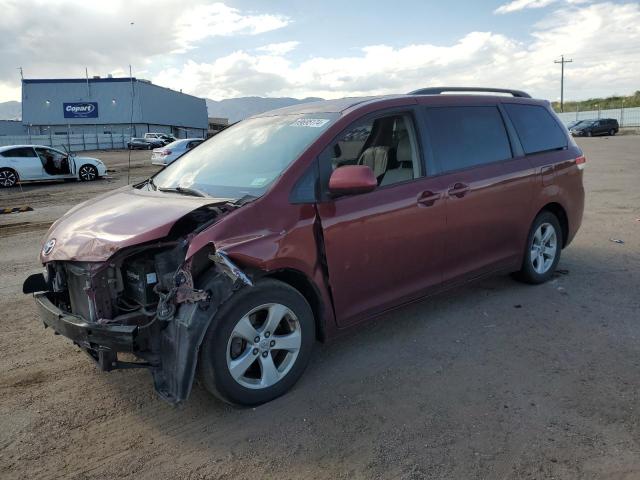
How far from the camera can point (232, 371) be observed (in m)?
3.16

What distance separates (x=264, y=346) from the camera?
129 inches

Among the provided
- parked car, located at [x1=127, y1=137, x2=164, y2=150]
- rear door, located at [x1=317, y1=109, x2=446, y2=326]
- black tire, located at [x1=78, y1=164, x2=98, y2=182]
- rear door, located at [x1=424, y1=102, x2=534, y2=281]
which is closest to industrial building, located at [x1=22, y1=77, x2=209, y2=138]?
parked car, located at [x1=127, y1=137, x2=164, y2=150]

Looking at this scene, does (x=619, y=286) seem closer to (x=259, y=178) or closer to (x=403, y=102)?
(x=403, y=102)

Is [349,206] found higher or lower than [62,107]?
lower

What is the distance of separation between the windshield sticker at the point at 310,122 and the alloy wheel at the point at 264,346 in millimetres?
1388

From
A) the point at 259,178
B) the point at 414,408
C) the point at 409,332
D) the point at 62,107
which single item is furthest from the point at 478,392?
the point at 62,107

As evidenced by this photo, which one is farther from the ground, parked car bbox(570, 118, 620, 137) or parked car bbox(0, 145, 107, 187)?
parked car bbox(570, 118, 620, 137)

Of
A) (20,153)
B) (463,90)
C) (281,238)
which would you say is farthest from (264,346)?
(20,153)

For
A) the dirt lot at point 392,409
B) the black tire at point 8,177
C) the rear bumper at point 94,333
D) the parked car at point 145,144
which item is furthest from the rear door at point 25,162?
the parked car at point 145,144

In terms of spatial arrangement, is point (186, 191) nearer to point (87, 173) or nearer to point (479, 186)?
point (479, 186)

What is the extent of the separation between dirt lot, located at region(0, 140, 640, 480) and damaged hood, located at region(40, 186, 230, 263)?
0.99m

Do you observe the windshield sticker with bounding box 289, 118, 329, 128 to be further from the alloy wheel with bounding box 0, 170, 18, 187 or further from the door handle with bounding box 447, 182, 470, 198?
the alloy wheel with bounding box 0, 170, 18, 187

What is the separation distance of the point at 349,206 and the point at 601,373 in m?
2.06

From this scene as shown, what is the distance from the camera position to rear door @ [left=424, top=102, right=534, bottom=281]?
4355 millimetres
